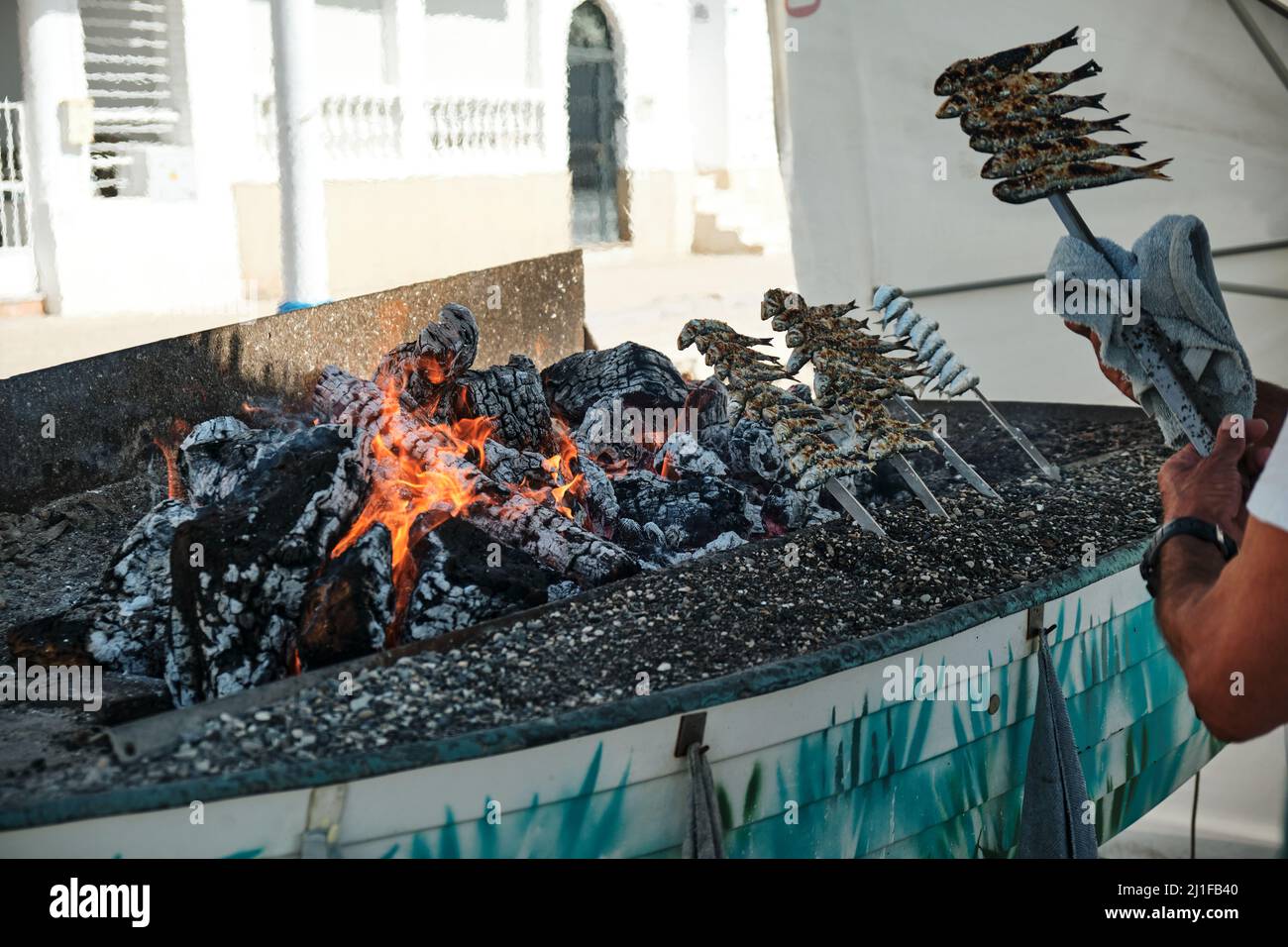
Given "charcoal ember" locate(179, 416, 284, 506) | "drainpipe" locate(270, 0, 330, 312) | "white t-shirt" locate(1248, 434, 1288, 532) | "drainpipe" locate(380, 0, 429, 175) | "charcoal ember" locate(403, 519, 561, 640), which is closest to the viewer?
"white t-shirt" locate(1248, 434, 1288, 532)

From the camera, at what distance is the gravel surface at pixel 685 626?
6.57 feet

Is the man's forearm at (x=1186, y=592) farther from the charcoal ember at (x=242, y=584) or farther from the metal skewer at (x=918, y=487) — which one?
the charcoal ember at (x=242, y=584)

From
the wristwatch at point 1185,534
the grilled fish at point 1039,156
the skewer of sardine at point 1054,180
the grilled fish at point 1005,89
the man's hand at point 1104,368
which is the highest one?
the grilled fish at point 1005,89

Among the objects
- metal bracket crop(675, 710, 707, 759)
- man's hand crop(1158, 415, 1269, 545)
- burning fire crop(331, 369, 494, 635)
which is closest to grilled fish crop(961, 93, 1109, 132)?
man's hand crop(1158, 415, 1269, 545)

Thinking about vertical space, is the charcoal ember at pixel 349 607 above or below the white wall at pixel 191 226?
below

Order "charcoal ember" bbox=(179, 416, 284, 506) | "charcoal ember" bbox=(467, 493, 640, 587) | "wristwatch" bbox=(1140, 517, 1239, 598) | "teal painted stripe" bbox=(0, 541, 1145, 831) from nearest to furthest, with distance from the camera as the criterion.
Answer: "wristwatch" bbox=(1140, 517, 1239, 598) < "teal painted stripe" bbox=(0, 541, 1145, 831) < "charcoal ember" bbox=(467, 493, 640, 587) < "charcoal ember" bbox=(179, 416, 284, 506)

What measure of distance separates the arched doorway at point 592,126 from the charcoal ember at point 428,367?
33.9ft

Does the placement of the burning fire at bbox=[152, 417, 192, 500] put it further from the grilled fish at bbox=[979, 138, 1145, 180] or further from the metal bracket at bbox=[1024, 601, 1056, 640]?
the grilled fish at bbox=[979, 138, 1145, 180]

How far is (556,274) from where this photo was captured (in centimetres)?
482

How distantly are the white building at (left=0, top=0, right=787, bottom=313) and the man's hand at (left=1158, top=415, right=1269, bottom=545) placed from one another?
7372 mm

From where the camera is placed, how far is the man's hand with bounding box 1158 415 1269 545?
1744 mm

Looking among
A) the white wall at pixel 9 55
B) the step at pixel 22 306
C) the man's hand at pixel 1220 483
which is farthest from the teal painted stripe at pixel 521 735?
the white wall at pixel 9 55

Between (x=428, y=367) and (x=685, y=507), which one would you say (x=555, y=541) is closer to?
(x=685, y=507)
